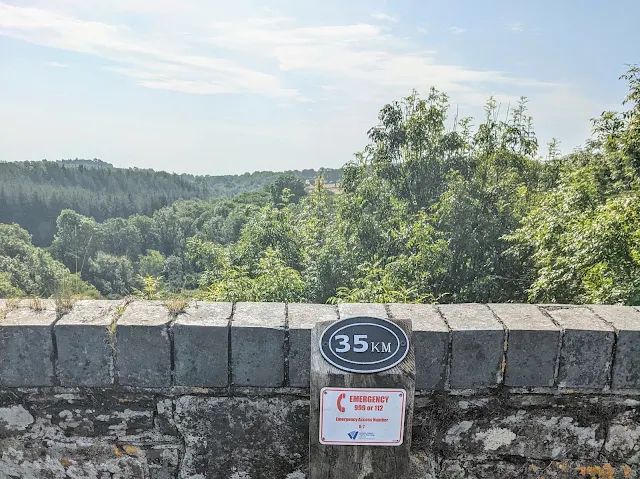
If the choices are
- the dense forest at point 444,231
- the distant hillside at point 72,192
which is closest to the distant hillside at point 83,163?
the distant hillside at point 72,192

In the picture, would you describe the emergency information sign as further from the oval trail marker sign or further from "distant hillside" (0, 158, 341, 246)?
"distant hillside" (0, 158, 341, 246)

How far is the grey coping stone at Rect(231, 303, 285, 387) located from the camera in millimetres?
1639

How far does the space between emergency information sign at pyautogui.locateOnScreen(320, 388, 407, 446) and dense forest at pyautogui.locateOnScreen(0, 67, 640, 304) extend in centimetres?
124

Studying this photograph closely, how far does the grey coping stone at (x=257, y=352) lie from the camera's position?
1.64m

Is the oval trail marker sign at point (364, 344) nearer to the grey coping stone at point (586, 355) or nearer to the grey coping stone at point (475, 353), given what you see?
the grey coping stone at point (475, 353)

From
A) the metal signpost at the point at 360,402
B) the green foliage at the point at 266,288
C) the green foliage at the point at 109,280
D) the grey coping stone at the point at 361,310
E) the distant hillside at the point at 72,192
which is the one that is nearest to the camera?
the metal signpost at the point at 360,402

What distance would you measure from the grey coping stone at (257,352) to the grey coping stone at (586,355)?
100cm

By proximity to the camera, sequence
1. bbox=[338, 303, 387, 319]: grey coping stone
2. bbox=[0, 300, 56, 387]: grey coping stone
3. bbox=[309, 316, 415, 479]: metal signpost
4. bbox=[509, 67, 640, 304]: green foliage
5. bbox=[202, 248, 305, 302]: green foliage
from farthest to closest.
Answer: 1. bbox=[202, 248, 305, 302]: green foliage
2. bbox=[509, 67, 640, 304]: green foliage
3. bbox=[338, 303, 387, 319]: grey coping stone
4. bbox=[0, 300, 56, 387]: grey coping stone
5. bbox=[309, 316, 415, 479]: metal signpost

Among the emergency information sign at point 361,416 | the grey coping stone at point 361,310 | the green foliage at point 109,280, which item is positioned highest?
the grey coping stone at point 361,310

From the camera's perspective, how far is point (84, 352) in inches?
64.7

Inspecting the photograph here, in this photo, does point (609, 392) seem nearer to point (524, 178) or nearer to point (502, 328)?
point (502, 328)

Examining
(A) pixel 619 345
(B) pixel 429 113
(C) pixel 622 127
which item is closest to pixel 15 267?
(B) pixel 429 113

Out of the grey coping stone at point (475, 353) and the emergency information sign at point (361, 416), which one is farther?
the grey coping stone at point (475, 353)

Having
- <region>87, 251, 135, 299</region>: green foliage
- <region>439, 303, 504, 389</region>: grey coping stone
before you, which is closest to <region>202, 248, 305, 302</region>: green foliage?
<region>87, 251, 135, 299</region>: green foliage
